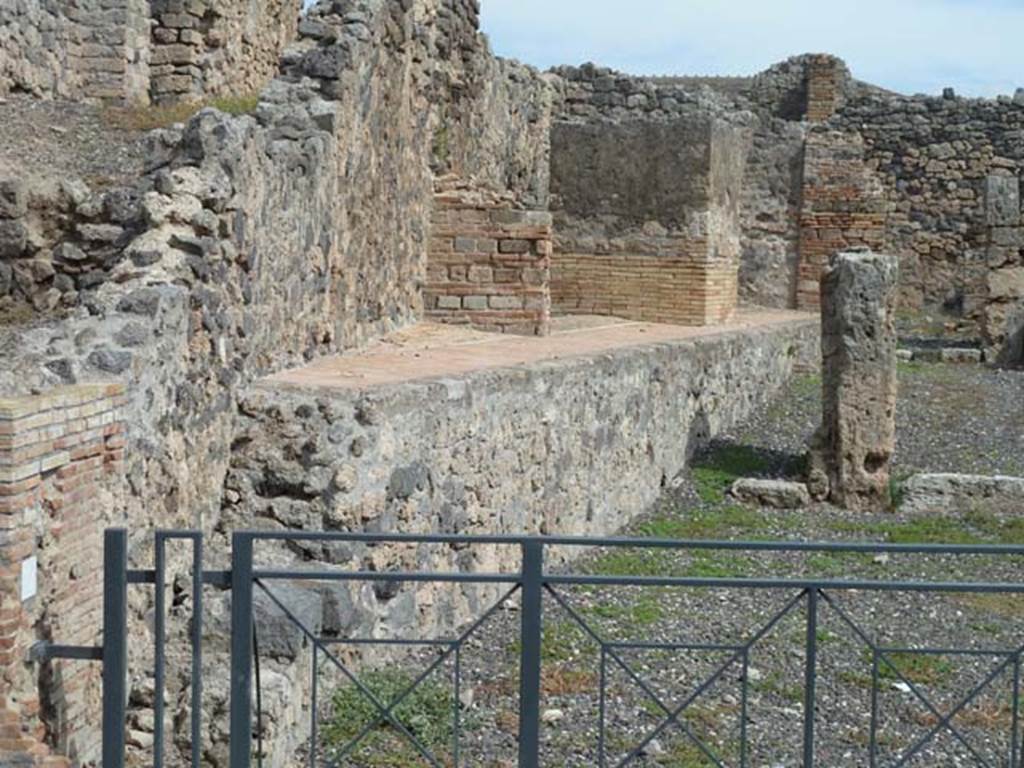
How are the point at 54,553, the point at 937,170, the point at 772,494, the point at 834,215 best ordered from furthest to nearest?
1. the point at 937,170
2. the point at 834,215
3. the point at 772,494
4. the point at 54,553

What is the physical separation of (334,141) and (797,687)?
410 centimetres

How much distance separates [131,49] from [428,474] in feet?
29.3

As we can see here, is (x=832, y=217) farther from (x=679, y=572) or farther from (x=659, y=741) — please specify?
(x=659, y=741)

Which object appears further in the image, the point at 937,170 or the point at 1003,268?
the point at 937,170

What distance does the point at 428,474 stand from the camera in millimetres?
7562

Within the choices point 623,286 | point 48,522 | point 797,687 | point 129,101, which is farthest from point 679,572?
point 129,101

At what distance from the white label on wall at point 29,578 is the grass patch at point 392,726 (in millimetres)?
1455

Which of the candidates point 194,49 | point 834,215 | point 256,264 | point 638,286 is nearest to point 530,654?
point 256,264

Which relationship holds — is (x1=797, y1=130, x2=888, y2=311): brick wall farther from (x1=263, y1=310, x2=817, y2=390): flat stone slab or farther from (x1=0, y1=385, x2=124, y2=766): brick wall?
(x1=0, y1=385, x2=124, y2=766): brick wall

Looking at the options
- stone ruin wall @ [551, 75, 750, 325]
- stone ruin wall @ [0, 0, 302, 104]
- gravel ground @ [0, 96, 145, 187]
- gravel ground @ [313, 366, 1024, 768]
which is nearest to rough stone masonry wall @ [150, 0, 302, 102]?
stone ruin wall @ [0, 0, 302, 104]

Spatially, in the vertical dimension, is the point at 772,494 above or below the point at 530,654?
below

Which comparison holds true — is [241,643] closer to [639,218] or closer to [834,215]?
[639,218]

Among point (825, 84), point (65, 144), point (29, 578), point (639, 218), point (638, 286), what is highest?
point (825, 84)

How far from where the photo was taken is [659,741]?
6102 millimetres
